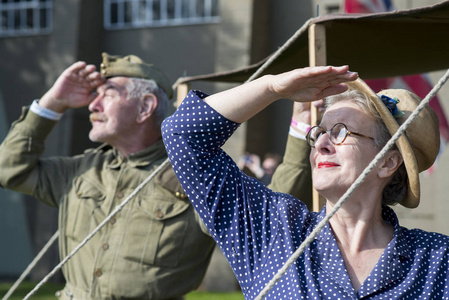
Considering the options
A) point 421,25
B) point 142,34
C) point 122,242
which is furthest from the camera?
point 142,34

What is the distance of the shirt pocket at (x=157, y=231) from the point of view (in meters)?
3.41

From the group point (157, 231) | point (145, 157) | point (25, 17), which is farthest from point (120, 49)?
point (157, 231)

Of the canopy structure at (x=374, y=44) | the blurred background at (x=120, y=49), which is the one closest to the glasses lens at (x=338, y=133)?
the canopy structure at (x=374, y=44)

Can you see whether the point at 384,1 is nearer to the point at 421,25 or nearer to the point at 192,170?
the point at 421,25

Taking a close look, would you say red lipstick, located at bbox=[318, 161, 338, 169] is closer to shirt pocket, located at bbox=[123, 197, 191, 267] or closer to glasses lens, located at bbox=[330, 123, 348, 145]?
glasses lens, located at bbox=[330, 123, 348, 145]

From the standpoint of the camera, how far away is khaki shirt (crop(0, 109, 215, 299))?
3.40 metres

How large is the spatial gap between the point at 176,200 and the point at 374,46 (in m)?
1.22

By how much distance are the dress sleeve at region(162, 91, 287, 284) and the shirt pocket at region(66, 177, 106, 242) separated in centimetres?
134

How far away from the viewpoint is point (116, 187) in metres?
3.60

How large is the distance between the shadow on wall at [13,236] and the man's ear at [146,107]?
956 centimetres

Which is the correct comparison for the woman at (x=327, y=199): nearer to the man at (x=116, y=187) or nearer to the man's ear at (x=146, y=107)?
the man at (x=116, y=187)

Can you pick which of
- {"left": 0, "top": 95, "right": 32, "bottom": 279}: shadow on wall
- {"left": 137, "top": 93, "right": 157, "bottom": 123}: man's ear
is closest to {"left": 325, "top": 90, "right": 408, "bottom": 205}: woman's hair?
{"left": 137, "top": 93, "right": 157, "bottom": 123}: man's ear

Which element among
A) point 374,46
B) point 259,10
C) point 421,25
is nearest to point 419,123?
point 421,25

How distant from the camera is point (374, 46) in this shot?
298cm
